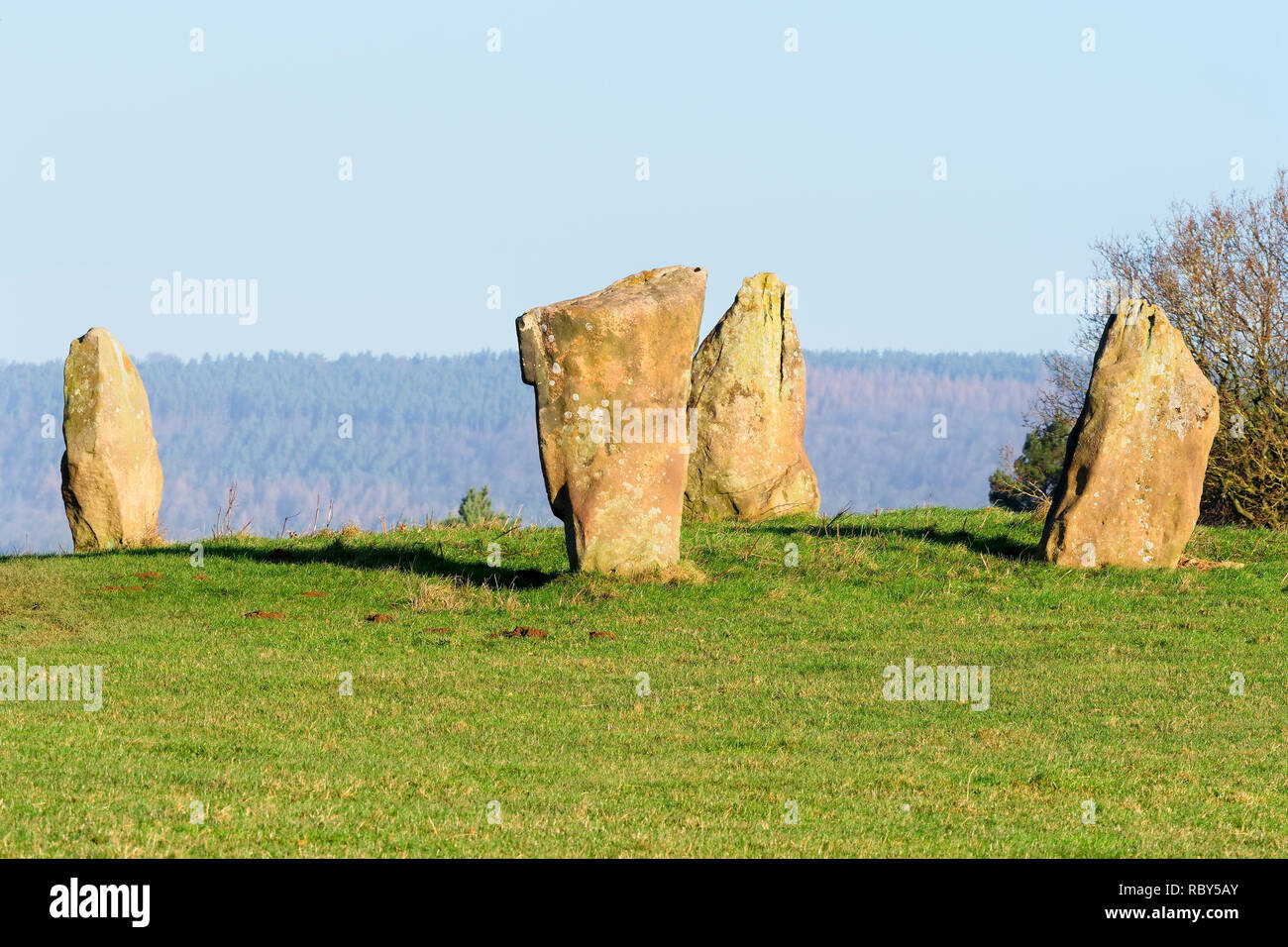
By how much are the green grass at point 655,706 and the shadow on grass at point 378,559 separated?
109mm

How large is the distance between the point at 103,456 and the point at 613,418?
10.9 metres

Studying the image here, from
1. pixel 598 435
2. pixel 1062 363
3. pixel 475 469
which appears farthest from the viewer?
pixel 475 469

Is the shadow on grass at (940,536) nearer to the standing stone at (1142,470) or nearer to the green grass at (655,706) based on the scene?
the green grass at (655,706)

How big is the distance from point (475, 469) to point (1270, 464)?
13586 cm

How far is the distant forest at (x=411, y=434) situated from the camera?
15738 cm

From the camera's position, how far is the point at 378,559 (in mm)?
23156

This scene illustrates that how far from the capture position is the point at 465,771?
1118 centimetres
